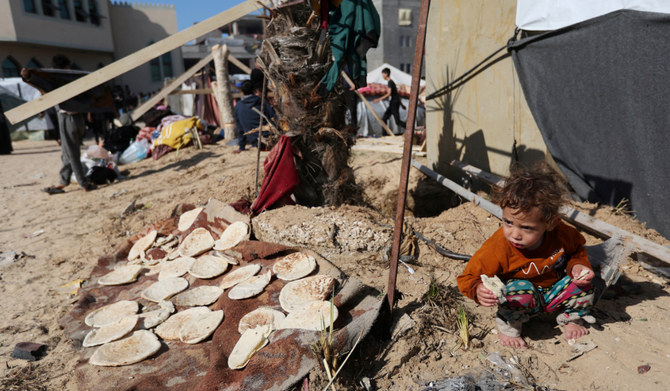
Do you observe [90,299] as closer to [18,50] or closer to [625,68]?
[625,68]

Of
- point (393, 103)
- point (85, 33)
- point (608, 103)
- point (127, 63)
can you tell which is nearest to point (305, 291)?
point (127, 63)

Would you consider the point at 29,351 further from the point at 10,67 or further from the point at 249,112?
the point at 10,67

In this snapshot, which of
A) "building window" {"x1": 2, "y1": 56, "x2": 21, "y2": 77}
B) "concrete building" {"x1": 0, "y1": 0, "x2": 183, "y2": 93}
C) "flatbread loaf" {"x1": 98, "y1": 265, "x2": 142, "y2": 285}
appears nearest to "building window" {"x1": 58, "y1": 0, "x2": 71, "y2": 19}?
"concrete building" {"x1": 0, "y1": 0, "x2": 183, "y2": 93}

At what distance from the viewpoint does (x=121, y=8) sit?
88.2 feet

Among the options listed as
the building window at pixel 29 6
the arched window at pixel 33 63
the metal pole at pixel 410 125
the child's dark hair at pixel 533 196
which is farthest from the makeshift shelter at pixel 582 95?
the arched window at pixel 33 63

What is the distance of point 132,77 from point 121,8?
16.5 feet

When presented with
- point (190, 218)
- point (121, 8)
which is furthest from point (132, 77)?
point (190, 218)

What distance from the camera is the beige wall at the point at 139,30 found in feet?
87.5

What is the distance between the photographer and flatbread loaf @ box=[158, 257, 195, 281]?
130 inches

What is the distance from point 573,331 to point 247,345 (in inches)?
72.4

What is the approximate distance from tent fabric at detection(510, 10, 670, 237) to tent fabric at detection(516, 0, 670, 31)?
6cm

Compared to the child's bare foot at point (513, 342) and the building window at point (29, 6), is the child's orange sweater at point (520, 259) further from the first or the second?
the building window at point (29, 6)

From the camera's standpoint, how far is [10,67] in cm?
2072

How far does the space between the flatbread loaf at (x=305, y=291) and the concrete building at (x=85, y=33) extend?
24.7 m
